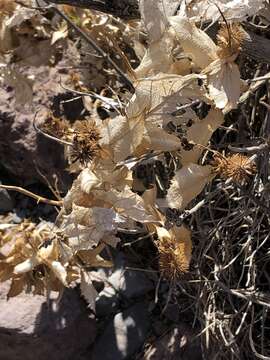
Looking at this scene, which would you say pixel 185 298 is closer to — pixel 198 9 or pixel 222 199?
pixel 222 199

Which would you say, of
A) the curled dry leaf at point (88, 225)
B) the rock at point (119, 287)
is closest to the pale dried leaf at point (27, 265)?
the curled dry leaf at point (88, 225)

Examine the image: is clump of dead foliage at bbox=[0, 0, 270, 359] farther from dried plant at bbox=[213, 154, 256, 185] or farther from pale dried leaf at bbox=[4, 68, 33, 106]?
pale dried leaf at bbox=[4, 68, 33, 106]

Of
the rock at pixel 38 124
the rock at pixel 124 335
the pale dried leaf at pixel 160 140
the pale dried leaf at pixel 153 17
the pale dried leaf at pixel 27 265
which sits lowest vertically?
the rock at pixel 124 335

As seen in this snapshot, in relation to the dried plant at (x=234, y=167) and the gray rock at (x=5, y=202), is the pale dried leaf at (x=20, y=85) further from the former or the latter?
the dried plant at (x=234, y=167)

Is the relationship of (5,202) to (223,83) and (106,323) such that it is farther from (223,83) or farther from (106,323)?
(223,83)

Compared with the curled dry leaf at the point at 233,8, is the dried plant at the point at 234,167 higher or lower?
lower

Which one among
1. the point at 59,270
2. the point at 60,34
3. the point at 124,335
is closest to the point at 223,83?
the point at 59,270
